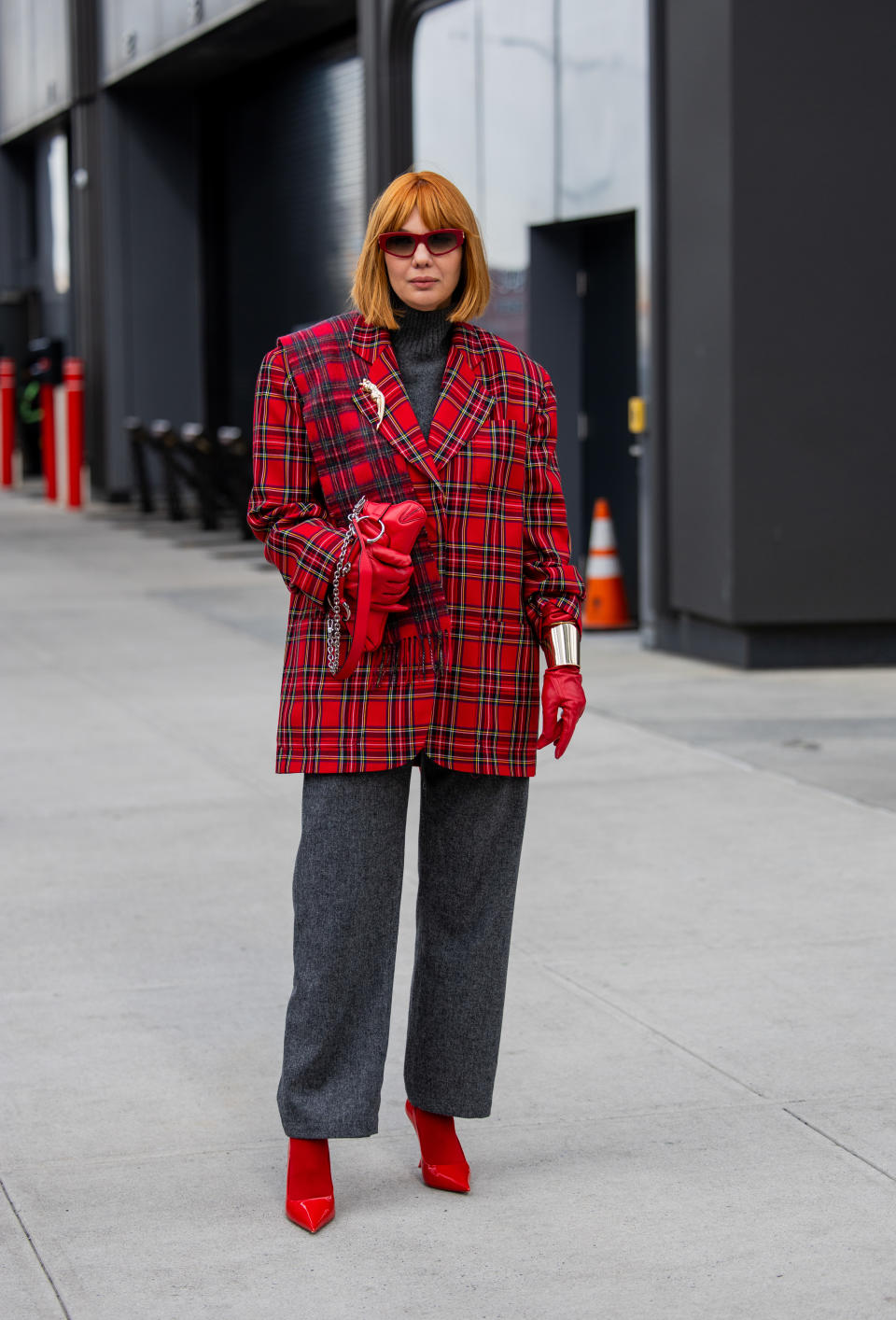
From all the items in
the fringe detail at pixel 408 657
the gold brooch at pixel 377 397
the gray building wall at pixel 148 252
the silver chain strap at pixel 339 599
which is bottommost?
the fringe detail at pixel 408 657

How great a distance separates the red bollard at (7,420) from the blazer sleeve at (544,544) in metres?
24.1

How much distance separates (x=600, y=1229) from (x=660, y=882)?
2.48m

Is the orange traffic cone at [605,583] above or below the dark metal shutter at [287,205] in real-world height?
below

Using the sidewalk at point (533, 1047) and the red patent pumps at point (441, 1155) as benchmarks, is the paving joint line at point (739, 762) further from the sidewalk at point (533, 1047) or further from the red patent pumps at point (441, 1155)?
the red patent pumps at point (441, 1155)

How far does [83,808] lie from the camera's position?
716 cm

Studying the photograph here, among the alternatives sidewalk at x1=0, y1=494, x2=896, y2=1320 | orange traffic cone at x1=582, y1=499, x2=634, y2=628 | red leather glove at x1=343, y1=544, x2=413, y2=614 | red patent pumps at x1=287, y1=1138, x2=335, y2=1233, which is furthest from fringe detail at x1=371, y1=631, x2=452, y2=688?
orange traffic cone at x1=582, y1=499, x2=634, y2=628

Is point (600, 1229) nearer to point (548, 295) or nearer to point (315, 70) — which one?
point (548, 295)

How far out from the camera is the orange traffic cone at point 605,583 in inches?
465

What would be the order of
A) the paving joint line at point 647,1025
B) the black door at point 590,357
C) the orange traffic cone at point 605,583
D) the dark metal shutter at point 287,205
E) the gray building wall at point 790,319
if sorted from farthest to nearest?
the dark metal shutter at point 287,205 → the black door at point 590,357 → the orange traffic cone at point 605,583 → the gray building wall at point 790,319 → the paving joint line at point 647,1025

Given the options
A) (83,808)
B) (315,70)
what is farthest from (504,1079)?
(315,70)

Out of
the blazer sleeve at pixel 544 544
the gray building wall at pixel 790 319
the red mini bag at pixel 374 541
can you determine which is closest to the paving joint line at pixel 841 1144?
the blazer sleeve at pixel 544 544

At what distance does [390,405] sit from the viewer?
355 centimetres

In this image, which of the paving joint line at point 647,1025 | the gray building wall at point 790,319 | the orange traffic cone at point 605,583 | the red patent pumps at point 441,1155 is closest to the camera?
the red patent pumps at point 441,1155

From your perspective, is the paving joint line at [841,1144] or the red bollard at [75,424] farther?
the red bollard at [75,424]
